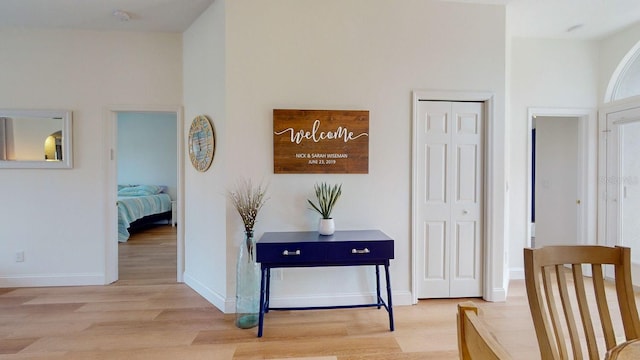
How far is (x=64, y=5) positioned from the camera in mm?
3012

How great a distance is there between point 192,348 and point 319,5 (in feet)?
10.3

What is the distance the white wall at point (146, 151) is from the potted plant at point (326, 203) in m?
6.37

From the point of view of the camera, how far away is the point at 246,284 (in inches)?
103

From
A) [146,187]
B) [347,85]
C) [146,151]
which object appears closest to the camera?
[347,85]

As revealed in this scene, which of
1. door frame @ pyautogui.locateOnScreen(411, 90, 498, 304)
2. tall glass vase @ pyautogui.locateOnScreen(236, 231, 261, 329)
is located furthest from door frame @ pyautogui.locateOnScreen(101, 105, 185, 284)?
door frame @ pyautogui.locateOnScreen(411, 90, 498, 304)

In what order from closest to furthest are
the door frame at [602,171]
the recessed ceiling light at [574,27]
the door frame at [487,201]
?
the door frame at [487,201]
the recessed ceiling light at [574,27]
the door frame at [602,171]

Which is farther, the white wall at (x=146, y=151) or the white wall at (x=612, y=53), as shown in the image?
the white wall at (x=146, y=151)

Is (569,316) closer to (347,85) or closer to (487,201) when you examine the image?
(487,201)

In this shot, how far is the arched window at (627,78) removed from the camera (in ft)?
11.5

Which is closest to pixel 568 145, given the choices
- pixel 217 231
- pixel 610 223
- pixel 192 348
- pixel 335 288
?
pixel 610 223

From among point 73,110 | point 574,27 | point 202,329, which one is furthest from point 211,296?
point 574,27

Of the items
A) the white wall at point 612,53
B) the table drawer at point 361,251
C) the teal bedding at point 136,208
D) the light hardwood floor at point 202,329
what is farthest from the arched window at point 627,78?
the teal bedding at point 136,208

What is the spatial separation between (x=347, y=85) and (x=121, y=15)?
8.11 ft

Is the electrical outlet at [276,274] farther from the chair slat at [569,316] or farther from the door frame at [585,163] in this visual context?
the door frame at [585,163]
